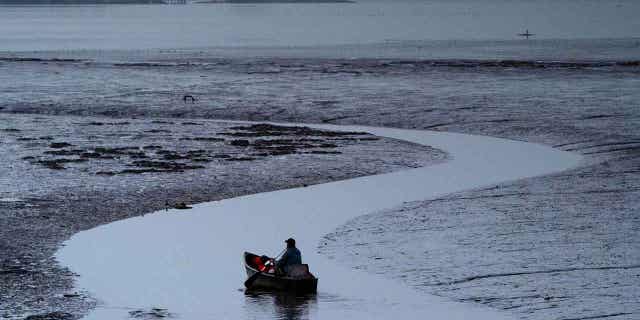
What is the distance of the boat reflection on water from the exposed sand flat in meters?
0.05

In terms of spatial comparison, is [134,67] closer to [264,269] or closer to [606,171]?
[606,171]

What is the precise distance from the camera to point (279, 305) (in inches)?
686

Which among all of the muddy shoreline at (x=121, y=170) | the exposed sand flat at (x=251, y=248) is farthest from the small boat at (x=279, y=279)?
the muddy shoreline at (x=121, y=170)

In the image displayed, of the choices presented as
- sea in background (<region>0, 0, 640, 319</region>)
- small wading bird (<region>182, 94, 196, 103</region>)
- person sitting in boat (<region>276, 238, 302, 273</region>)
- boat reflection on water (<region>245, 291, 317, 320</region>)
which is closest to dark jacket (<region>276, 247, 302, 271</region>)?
person sitting in boat (<region>276, 238, 302, 273</region>)

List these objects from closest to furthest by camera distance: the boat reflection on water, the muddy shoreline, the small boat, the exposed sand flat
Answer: the boat reflection on water
the exposed sand flat
the small boat
the muddy shoreline

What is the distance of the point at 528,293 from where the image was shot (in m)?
17.2

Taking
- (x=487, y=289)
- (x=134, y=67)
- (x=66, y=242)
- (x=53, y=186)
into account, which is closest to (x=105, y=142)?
(x=53, y=186)

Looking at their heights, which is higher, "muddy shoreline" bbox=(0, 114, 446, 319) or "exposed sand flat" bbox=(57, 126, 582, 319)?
"muddy shoreline" bbox=(0, 114, 446, 319)

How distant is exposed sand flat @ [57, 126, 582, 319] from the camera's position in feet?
56.1

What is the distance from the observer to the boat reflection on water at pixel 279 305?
16.8 metres

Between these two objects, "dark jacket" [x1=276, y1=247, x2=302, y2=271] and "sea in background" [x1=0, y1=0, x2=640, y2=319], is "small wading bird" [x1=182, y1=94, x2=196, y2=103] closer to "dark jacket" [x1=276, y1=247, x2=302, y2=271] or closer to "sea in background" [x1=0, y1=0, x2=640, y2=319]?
"sea in background" [x1=0, y1=0, x2=640, y2=319]

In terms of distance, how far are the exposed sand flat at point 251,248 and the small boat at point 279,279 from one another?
271mm

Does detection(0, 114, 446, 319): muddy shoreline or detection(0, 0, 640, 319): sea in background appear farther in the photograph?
detection(0, 0, 640, 319): sea in background

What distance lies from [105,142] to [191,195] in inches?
393
